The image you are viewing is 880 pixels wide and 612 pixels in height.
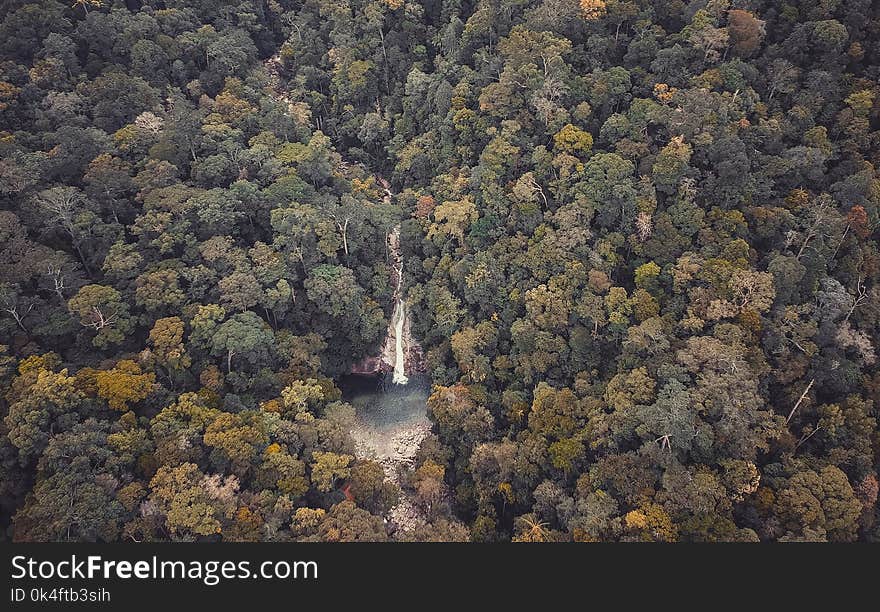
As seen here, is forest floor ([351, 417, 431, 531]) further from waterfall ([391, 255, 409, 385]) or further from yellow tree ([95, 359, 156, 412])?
yellow tree ([95, 359, 156, 412])

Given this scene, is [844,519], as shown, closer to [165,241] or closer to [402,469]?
[402,469]

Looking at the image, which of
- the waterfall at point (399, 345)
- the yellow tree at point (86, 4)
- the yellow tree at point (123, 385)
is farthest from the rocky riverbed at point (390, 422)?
the yellow tree at point (86, 4)

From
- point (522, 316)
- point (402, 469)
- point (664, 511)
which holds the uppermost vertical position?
point (522, 316)

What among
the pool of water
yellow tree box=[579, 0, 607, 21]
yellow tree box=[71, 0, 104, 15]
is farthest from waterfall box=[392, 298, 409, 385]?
yellow tree box=[71, 0, 104, 15]

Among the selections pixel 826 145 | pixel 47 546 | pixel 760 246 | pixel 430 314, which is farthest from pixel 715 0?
pixel 47 546

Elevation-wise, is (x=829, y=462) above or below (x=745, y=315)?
below

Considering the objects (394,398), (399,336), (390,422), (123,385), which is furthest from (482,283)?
(123,385)

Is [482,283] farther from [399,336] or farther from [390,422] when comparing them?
[390,422]
